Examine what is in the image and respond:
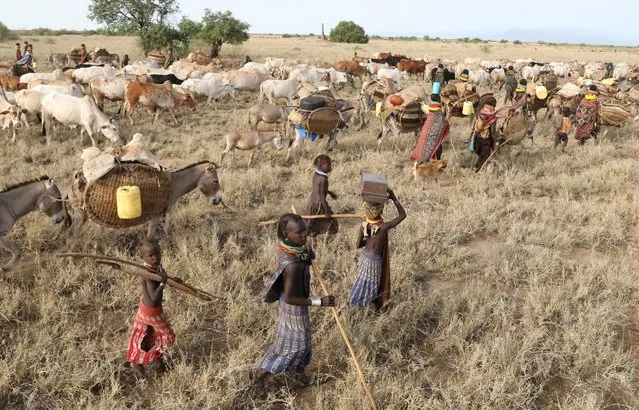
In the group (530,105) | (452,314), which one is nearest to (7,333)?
(452,314)

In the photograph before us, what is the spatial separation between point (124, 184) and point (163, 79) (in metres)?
15.0

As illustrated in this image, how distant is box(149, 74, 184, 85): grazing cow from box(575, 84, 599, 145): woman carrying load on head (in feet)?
47.9

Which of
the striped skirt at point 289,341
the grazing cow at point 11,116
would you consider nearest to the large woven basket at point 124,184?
the striped skirt at point 289,341

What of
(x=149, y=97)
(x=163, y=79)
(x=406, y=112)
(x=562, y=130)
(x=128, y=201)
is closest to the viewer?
(x=128, y=201)

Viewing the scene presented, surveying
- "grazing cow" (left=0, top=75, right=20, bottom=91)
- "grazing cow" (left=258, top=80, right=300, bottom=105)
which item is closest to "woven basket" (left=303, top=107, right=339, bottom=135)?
"grazing cow" (left=258, top=80, right=300, bottom=105)

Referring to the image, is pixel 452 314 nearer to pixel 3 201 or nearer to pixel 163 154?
pixel 3 201

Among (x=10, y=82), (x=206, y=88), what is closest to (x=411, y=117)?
(x=206, y=88)

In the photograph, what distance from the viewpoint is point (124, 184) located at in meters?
5.16

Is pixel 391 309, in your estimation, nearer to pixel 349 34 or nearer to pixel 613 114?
pixel 613 114

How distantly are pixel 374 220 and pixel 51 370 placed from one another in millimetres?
3017

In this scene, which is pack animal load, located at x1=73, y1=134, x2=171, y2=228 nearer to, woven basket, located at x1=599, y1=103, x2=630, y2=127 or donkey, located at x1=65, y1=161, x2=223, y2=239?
donkey, located at x1=65, y1=161, x2=223, y2=239

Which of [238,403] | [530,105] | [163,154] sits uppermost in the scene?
[530,105]

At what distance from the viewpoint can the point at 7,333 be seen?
4.41 metres

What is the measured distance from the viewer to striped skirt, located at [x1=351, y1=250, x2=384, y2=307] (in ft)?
15.0
